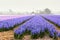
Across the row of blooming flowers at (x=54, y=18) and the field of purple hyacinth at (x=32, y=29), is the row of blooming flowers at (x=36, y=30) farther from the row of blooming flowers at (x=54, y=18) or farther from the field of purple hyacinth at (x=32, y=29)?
the row of blooming flowers at (x=54, y=18)

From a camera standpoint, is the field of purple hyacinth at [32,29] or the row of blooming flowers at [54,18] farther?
the row of blooming flowers at [54,18]

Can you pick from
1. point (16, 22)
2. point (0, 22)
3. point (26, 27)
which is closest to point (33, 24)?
point (26, 27)

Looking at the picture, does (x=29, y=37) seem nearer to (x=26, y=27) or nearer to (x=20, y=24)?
(x=26, y=27)

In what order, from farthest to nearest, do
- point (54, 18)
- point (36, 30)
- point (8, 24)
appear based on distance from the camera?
point (54, 18), point (8, 24), point (36, 30)

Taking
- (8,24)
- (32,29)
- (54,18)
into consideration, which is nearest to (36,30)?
(32,29)

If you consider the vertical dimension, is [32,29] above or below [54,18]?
below

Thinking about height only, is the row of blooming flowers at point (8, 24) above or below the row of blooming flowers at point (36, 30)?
above

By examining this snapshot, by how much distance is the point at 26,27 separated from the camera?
2.76m

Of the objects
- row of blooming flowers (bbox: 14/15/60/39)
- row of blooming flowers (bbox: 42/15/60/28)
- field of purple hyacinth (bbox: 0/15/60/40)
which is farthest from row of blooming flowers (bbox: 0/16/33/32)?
row of blooming flowers (bbox: 42/15/60/28)

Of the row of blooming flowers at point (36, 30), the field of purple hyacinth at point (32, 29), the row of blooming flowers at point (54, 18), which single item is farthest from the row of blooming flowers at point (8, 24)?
the row of blooming flowers at point (54, 18)

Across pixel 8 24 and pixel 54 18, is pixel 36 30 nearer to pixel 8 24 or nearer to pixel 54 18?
pixel 8 24

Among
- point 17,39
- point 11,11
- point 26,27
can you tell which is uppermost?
point 11,11

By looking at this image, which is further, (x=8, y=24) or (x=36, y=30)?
(x=8, y=24)

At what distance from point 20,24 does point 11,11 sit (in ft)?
1.49
